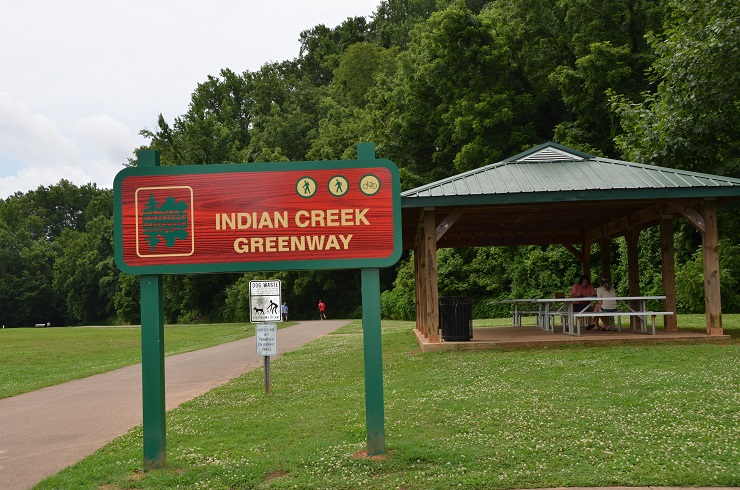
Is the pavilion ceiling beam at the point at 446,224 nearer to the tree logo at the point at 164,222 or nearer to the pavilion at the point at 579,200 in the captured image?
the pavilion at the point at 579,200

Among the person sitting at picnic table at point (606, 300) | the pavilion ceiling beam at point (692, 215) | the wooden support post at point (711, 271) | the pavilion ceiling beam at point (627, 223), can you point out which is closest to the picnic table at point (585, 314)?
the person sitting at picnic table at point (606, 300)

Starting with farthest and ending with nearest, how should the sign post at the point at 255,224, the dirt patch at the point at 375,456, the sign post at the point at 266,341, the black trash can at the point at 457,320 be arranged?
the black trash can at the point at 457,320, the sign post at the point at 266,341, the sign post at the point at 255,224, the dirt patch at the point at 375,456

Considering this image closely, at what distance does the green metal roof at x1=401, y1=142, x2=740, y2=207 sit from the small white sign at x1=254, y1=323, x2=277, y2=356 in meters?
3.81

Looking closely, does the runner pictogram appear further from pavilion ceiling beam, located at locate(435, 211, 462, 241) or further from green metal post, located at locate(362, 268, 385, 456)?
pavilion ceiling beam, located at locate(435, 211, 462, 241)

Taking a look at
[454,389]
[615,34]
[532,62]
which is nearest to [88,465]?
[454,389]

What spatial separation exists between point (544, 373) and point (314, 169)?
232 inches

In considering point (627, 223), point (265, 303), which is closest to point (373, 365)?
point (265, 303)

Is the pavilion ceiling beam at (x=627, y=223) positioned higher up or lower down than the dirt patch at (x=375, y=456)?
higher up

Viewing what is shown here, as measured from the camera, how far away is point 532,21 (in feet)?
135

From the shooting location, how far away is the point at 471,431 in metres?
7.71

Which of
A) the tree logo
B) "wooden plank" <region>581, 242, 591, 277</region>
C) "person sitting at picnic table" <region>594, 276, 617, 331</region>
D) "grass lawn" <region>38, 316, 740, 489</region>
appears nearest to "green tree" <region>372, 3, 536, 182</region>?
"wooden plank" <region>581, 242, 591, 277</region>

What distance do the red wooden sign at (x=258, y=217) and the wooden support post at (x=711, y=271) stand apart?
33.1 ft

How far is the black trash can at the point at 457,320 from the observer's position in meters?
15.6

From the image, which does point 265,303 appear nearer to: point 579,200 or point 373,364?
point 373,364
